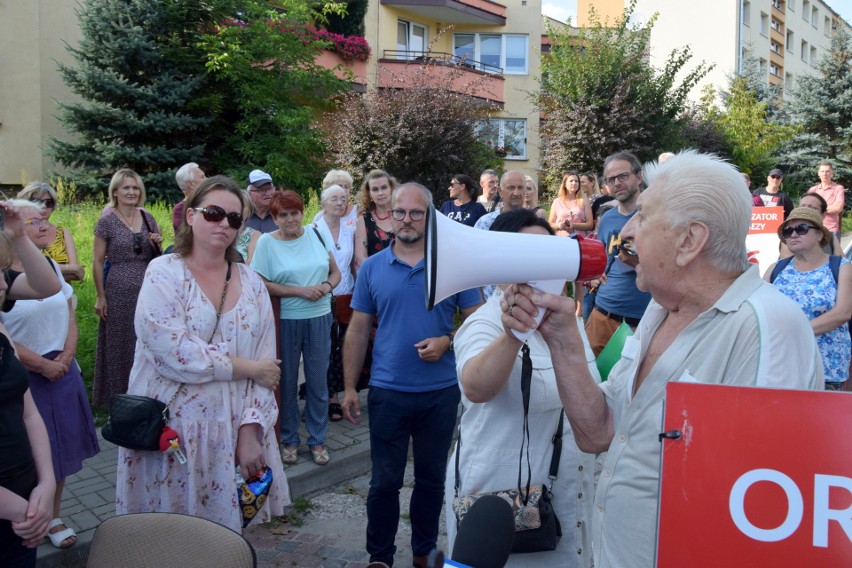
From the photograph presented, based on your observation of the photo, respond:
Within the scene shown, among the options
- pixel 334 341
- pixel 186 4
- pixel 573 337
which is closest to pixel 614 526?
pixel 573 337

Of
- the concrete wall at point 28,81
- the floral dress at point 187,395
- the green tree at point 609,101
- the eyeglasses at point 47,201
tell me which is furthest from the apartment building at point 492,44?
the floral dress at point 187,395

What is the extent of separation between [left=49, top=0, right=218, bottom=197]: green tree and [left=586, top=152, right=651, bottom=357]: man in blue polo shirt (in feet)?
34.8

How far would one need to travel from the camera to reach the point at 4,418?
2.23 metres

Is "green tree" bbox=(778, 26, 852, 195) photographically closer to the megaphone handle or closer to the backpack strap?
the backpack strap

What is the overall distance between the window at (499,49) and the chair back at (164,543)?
25.9 metres

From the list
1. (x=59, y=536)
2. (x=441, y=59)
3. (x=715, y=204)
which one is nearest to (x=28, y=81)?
(x=441, y=59)

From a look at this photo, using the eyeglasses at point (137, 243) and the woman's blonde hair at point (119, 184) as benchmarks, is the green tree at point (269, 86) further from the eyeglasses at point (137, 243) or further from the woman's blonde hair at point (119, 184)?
the eyeglasses at point (137, 243)

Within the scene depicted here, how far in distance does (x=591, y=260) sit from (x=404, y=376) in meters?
1.85

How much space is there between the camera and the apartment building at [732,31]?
108 feet

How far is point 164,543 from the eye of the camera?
6.58 ft

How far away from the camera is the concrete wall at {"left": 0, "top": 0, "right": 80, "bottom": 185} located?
1495 cm

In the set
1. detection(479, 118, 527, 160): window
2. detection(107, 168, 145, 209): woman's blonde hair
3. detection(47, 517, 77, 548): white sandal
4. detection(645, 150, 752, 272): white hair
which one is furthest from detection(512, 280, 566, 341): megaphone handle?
detection(479, 118, 527, 160): window

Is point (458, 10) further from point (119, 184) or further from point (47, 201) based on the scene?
point (47, 201)

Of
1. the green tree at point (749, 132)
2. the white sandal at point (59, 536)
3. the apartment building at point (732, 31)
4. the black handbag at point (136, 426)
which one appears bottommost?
the white sandal at point (59, 536)
